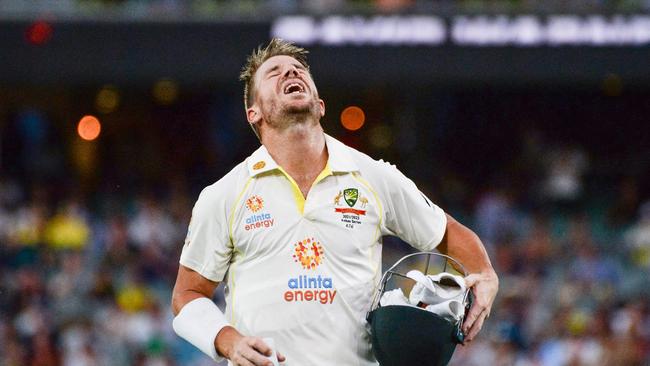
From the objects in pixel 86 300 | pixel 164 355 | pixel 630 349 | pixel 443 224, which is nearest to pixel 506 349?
pixel 630 349

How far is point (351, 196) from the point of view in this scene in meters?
4.80

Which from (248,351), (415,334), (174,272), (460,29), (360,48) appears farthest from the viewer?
(360,48)

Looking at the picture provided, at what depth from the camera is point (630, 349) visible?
41.5ft

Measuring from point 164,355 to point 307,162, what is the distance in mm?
8675

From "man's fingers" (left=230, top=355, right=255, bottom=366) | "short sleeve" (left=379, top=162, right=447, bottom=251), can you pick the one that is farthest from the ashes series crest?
"man's fingers" (left=230, top=355, right=255, bottom=366)

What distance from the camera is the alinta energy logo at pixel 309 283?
183 inches

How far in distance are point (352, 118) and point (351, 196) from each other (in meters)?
13.2

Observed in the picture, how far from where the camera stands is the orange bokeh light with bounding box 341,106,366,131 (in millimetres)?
17828

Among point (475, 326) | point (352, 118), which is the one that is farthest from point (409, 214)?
point (352, 118)

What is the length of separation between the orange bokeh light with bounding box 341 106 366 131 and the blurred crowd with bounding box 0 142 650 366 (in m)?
2.77

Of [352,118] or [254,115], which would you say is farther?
[352,118]

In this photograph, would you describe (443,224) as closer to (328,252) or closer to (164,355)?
(328,252)

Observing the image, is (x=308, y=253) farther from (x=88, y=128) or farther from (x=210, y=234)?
(x=88, y=128)

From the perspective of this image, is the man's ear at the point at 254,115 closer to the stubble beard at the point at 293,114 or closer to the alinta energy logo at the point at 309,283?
the stubble beard at the point at 293,114
